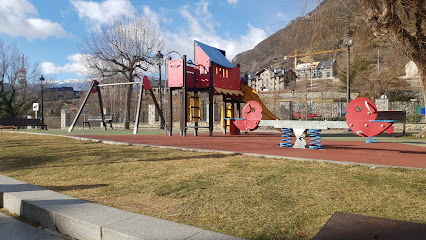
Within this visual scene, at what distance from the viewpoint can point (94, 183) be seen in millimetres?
5215

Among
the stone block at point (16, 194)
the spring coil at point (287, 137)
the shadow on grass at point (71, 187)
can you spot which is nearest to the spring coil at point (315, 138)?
the spring coil at point (287, 137)

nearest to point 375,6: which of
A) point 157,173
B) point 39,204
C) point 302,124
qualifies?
point 302,124

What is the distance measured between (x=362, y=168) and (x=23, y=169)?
7.10 meters

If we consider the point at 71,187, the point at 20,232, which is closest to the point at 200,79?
the point at 71,187

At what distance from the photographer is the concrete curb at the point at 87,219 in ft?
9.25

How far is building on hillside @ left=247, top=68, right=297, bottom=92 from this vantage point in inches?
4008

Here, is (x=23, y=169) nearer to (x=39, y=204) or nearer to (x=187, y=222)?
(x=39, y=204)

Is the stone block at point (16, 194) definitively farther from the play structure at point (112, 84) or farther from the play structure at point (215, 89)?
A: the play structure at point (112, 84)

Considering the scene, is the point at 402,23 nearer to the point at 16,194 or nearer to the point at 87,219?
the point at 87,219

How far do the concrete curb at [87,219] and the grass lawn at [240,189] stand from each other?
0.86 ft

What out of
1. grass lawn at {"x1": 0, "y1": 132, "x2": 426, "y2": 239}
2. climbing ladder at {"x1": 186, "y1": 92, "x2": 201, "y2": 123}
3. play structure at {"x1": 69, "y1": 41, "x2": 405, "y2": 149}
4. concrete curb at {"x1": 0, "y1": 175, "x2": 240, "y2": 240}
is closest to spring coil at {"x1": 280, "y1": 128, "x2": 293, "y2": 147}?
play structure at {"x1": 69, "y1": 41, "x2": 405, "y2": 149}

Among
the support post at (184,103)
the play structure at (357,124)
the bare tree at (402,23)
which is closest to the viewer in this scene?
the play structure at (357,124)

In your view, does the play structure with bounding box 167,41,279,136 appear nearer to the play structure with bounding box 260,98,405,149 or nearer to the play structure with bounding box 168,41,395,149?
the play structure with bounding box 168,41,395,149

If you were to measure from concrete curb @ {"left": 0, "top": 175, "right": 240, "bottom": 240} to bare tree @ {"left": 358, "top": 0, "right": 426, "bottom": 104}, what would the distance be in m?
9.88
